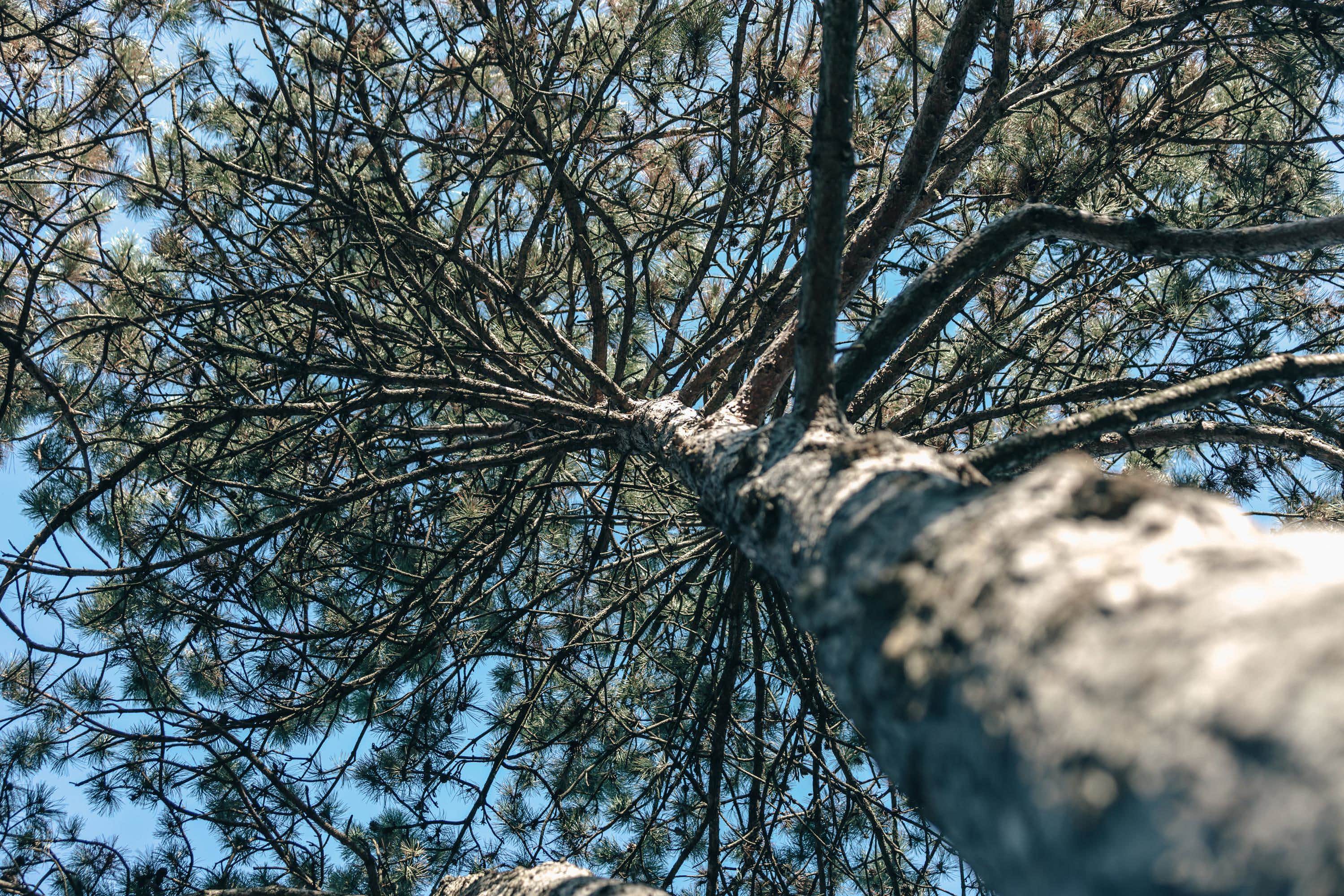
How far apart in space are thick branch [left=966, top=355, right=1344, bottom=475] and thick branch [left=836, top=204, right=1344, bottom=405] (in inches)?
11.5

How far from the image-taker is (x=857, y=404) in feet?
9.12

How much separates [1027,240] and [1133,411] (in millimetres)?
461

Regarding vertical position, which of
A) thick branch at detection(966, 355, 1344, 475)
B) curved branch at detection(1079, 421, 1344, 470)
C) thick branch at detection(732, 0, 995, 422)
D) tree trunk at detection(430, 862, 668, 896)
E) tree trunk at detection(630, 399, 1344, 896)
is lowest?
tree trunk at detection(630, 399, 1344, 896)

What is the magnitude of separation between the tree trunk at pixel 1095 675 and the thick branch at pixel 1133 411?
48cm

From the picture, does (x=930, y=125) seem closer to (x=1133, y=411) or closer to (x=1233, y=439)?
(x=1133, y=411)

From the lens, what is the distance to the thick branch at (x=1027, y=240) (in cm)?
156

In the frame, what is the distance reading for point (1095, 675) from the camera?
0.52m

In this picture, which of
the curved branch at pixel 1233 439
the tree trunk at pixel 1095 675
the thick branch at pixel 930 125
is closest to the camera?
the tree trunk at pixel 1095 675

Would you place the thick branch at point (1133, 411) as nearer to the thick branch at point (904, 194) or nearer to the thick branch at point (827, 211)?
the thick branch at point (827, 211)

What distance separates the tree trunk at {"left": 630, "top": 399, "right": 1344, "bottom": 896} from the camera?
0.41 metres

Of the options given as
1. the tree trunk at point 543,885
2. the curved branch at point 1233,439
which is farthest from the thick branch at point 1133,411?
the curved branch at point 1233,439

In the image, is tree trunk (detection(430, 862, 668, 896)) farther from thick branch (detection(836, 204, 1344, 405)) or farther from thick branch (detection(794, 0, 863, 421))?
thick branch (detection(836, 204, 1344, 405))

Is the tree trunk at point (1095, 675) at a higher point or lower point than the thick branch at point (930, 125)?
lower

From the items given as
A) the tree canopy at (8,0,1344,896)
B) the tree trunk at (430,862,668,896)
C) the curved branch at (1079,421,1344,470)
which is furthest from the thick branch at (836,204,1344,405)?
the curved branch at (1079,421,1344,470)
